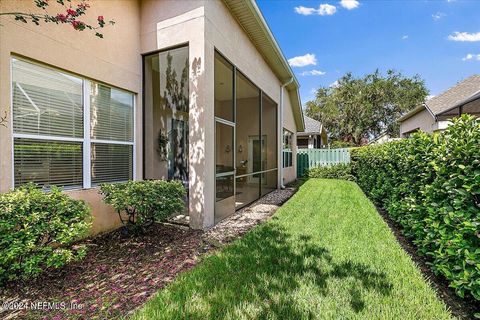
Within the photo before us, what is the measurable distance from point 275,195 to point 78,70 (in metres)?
7.74

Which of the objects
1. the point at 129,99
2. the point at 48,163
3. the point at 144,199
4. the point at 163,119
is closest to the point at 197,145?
the point at 163,119

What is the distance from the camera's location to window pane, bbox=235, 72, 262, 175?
8.46 metres

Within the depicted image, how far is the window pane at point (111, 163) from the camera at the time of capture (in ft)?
15.6

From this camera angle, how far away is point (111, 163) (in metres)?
5.10

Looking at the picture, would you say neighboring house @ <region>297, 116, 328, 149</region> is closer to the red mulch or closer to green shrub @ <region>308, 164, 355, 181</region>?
green shrub @ <region>308, 164, 355, 181</region>

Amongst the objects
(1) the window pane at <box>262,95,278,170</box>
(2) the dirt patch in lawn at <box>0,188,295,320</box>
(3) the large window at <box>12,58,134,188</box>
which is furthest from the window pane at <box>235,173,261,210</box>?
(3) the large window at <box>12,58,134,188</box>

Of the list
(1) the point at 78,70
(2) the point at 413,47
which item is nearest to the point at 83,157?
(1) the point at 78,70

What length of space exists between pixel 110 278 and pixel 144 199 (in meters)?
1.44

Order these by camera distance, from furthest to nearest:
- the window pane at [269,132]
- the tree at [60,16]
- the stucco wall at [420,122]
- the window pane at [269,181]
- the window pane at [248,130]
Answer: the stucco wall at [420,122] → the window pane at [269,132] → the window pane at [269,181] → the window pane at [248,130] → the tree at [60,16]

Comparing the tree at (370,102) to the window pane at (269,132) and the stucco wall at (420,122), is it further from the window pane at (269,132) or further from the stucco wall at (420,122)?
the window pane at (269,132)

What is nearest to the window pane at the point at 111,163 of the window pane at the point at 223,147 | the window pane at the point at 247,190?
the window pane at the point at 223,147

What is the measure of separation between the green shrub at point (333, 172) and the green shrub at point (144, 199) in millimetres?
12293

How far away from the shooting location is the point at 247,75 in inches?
294

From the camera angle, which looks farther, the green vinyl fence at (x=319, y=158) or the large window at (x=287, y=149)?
the green vinyl fence at (x=319, y=158)
